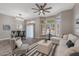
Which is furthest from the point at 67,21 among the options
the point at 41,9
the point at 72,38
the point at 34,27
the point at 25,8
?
the point at 25,8

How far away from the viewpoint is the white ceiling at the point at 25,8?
2145mm

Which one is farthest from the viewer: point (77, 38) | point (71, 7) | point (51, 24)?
point (77, 38)

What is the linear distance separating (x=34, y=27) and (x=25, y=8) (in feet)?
1.84

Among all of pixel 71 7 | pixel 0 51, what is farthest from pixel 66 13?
pixel 0 51

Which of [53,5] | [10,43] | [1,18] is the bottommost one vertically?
[10,43]

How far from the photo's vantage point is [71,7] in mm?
2189

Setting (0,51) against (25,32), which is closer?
(0,51)

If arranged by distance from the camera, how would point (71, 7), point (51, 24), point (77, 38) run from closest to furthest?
point (71, 7), point (51, 24), point (77, 38)

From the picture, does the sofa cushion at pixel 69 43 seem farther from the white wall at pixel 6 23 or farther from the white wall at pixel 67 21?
the white wall at pixel 6 23

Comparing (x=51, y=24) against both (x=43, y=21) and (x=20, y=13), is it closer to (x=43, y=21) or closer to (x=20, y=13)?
(x=43, y=21)

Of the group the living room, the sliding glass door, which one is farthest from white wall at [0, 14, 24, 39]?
the sliding glass door

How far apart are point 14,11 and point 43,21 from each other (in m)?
0.81

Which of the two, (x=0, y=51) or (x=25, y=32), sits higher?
(x=25, y=32)

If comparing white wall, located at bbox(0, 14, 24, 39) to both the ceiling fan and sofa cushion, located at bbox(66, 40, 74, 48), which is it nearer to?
the ceiling fan
